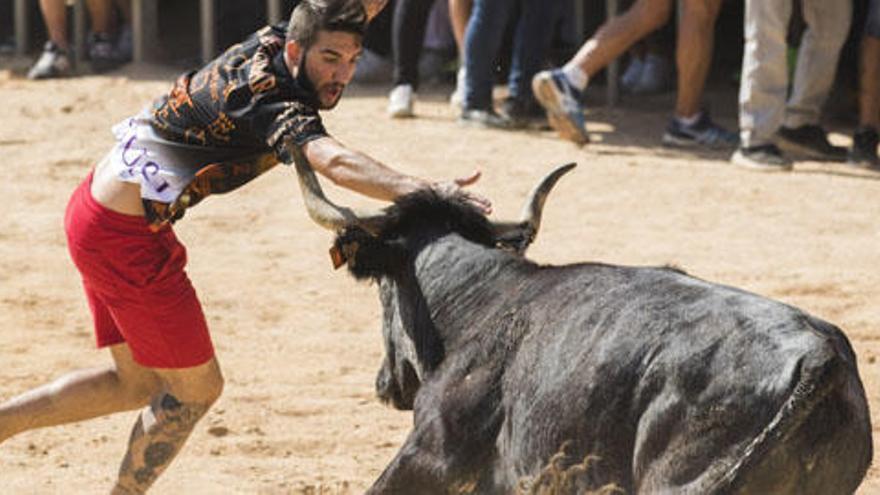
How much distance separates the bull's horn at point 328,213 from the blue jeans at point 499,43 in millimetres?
5606

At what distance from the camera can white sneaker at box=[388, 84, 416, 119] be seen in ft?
35.5

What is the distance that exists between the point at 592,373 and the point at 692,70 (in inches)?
250

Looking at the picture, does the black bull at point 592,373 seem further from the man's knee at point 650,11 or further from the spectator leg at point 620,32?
the man's knee at point 650,11

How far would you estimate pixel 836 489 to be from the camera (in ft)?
12.8

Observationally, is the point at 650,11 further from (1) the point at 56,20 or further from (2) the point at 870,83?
(1) the point at 56,20

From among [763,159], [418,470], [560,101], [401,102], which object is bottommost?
[401,102]

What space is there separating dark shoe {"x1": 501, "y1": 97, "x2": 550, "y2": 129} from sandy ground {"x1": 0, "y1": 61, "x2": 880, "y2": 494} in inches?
6.6

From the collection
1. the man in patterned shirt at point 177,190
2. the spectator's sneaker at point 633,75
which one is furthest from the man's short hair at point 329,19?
the spectator's sneaker at point 633,75

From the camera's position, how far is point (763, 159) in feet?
32.4

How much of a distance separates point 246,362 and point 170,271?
2.05 m

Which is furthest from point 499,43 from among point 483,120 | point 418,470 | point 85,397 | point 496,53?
point 418,470

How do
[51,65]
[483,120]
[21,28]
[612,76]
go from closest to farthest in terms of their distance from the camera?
[483,120] < [612,76] < [51,65] < [21,28]

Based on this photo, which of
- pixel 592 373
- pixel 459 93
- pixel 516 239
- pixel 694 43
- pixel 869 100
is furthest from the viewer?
pixel 459 93

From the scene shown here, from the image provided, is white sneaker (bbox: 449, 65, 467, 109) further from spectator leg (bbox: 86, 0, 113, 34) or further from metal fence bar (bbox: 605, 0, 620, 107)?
spectator leg (bbox: 86, 0, 113, 34)
